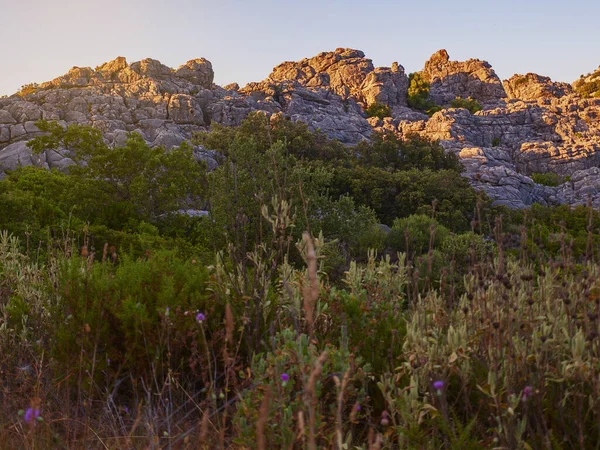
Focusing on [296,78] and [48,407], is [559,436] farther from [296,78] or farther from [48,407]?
[296,78]

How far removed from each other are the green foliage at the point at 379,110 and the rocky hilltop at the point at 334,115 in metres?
0.82

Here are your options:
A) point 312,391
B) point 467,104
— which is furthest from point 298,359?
point 467,104

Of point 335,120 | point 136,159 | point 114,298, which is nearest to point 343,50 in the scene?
point 335,120

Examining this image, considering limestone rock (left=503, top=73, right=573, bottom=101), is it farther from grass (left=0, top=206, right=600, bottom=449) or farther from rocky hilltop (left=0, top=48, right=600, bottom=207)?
grass (left=0, top=206, right=600, bottom=449)

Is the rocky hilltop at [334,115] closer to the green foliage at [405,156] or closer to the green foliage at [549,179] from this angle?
the green foliage at [549,179]

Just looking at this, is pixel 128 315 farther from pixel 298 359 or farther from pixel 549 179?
pixel 549 179

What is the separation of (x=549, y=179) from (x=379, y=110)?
75.6 feet

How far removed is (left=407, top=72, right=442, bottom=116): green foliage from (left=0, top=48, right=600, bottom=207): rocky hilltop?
0.94m

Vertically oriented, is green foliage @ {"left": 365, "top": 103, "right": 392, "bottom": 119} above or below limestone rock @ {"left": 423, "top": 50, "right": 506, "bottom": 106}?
below

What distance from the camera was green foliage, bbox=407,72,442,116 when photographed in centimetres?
6775

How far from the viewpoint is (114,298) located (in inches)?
148

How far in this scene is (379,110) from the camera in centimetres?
6125

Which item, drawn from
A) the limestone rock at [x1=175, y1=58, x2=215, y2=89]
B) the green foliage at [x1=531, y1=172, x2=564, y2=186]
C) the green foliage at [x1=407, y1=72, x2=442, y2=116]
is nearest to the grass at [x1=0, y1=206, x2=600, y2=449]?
the green foliage at [x1=531, y1=172, x2=564, y2=186]

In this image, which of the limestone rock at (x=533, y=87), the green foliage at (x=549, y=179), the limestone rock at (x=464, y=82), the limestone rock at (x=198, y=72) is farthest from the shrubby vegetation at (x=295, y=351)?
the limestone rock at (x=533, y=87)
